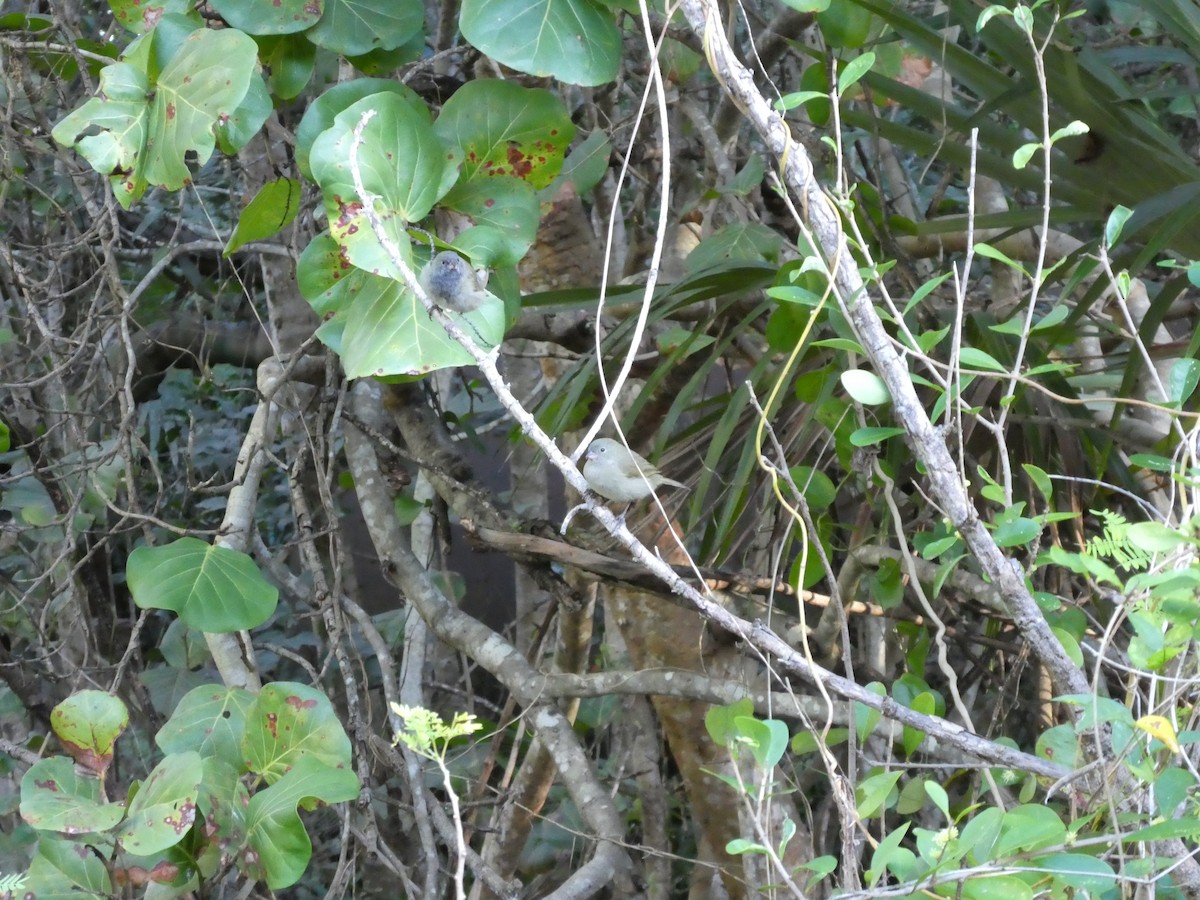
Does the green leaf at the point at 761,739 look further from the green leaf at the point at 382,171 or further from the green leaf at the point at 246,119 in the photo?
the green leaf at the point at 246,119

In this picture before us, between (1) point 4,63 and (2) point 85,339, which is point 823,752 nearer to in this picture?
(2) point 85,339

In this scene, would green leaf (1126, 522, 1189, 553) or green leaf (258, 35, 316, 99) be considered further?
green leaf (258, 35, 316, 99)

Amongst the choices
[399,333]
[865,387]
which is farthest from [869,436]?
[399,333]

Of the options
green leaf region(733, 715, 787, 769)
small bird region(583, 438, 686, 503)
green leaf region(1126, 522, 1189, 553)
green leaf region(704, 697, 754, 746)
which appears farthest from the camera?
small bird region(583, 438, 686, 503)

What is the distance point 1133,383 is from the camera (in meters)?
1.41

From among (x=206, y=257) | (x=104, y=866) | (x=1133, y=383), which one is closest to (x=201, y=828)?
(x=104, y=866)

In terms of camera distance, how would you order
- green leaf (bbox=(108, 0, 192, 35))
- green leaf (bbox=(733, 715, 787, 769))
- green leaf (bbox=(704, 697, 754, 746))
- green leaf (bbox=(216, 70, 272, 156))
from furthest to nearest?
green leaf (bbox=(108, 0, 192, 35)) < green leaf (bbox=(216, 70, 272, 156)) < green leaf (bbox=(704, 697, 754, 746)) < green leaf (bbox=(733, 715, 787, 769))

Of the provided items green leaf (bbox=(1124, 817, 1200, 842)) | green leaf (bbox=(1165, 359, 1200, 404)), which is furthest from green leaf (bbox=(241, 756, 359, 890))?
green leaf (bbox=(1165, 359, 1200, 404))

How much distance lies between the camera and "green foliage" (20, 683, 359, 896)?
125 cm

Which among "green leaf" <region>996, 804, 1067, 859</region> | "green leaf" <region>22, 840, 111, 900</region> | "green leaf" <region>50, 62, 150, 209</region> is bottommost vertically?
"green leaf" <region>22, 840, 111, 900</region>

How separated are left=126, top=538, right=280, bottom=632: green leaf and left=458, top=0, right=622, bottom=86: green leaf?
0.81 m

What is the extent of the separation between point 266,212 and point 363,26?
0.29 metres

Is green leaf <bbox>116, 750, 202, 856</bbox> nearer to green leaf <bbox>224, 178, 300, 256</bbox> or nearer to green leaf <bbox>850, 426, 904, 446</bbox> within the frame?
green leaf <bbox>224, 178, 300, 256</bbox>

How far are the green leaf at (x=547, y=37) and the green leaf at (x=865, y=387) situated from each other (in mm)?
609
